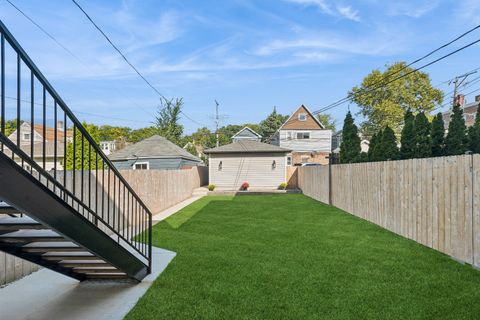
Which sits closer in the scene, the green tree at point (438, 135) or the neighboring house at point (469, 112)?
the green tree at point (438, 135)

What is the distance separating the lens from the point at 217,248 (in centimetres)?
661

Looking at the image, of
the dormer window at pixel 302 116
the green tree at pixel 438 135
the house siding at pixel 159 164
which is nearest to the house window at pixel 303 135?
the dormer window at pixel 302 116

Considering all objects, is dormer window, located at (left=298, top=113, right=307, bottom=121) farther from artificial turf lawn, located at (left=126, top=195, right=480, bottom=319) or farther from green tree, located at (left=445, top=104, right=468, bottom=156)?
artificial turf lawn, located at (left=126, top=195, right=480, bottom=319)

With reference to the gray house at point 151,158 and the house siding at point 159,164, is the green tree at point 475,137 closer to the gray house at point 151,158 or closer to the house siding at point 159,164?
the gray house at point 151,158

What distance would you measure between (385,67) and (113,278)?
41456 mm

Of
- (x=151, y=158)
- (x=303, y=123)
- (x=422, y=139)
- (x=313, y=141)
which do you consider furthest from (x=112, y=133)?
(x=422, y=139)

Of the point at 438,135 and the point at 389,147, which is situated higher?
the point at 438,135

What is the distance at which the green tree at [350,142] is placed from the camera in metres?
15.3

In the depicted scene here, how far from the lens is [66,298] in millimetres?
4258

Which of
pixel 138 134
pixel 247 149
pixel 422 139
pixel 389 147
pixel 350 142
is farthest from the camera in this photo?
pixel 138 134

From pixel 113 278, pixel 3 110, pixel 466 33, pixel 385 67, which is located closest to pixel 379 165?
pixel 466 33

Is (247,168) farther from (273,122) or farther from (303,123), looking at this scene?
(273,122)

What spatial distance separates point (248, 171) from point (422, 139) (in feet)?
37.5

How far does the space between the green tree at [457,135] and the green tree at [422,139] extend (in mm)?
603
